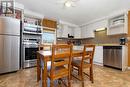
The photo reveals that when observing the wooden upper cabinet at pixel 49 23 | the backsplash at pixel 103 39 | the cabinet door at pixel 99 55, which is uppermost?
the wooden upper cabinet at pixel 49 23

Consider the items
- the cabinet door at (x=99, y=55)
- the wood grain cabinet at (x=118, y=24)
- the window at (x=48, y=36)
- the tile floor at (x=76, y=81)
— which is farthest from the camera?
the window at (x=48, y=36)

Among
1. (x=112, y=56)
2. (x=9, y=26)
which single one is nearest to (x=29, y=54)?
(x=9, y=26)

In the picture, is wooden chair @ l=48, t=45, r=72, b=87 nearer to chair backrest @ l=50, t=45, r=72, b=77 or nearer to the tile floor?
chair backrest @ l=50, t=45, r=72, b=77

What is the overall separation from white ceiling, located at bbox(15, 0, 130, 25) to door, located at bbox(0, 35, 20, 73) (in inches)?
64.2

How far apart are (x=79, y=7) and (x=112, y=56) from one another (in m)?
2.37

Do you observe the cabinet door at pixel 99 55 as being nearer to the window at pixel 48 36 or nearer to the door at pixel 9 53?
the window at pixel 48 36

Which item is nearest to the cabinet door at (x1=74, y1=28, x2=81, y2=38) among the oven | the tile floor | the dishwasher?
the dishwasher

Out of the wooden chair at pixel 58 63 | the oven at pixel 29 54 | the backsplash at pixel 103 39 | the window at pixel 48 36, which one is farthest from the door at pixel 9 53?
the backsplash at pixel 103 39

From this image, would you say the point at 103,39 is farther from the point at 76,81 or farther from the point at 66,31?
the point at 76,81

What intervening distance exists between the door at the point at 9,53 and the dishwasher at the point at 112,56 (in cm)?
336

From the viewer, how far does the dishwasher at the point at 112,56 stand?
11.1ft

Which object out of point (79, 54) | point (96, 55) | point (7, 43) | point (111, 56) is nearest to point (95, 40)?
point (96, 55)

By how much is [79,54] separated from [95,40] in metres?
3.45

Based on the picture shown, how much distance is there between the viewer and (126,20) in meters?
3.58
